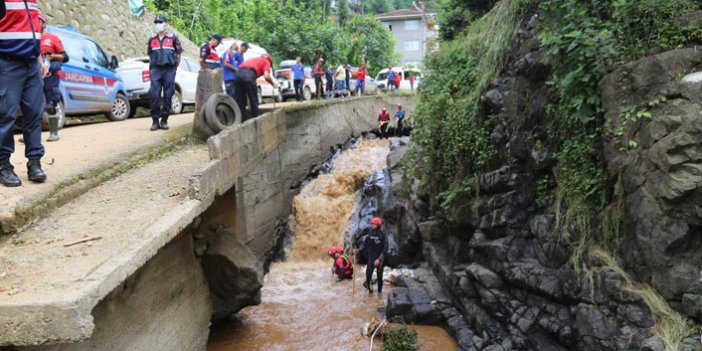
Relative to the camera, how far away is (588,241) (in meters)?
7.16

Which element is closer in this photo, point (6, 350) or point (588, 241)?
point (6, 350)

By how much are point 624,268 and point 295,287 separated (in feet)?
24.5

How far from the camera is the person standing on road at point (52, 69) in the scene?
29.0ft

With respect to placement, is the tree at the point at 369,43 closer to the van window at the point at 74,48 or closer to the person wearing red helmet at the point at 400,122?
the person wearing red helmet at the point at 400,122

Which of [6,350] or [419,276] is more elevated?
[6,350]

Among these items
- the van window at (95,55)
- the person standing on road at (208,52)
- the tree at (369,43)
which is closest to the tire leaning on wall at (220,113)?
the person standing on road at (208,52)

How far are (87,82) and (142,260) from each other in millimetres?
8709

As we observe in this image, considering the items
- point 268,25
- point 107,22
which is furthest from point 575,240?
point 268,25

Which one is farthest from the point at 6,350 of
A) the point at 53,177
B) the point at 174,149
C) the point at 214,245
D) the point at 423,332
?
the point at 423,332

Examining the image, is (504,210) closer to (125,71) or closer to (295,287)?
(295,287)

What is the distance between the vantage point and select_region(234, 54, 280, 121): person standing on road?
10.5 m

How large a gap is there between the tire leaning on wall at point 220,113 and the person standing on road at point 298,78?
1133cm

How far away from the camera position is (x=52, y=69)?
9.23 m

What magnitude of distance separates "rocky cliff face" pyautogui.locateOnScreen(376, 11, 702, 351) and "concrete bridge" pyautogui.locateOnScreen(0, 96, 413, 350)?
3.45 m
